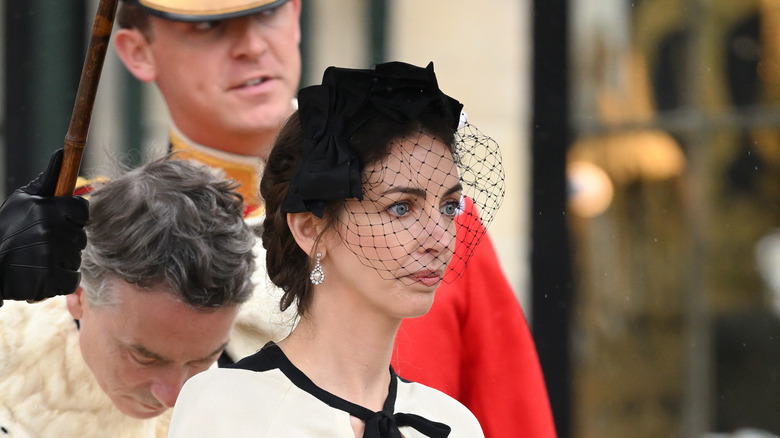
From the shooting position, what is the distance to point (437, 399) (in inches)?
82.3

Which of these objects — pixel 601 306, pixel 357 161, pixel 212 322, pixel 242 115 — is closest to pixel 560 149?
pixel 601 306

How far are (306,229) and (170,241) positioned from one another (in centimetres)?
48

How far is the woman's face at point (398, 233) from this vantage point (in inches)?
74.7

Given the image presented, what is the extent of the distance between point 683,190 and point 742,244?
31 cm

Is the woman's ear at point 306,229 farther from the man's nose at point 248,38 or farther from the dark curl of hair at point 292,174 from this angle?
the man's nose at point 248,38

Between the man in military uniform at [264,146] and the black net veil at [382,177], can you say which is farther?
the man in military uniform at [264,146]

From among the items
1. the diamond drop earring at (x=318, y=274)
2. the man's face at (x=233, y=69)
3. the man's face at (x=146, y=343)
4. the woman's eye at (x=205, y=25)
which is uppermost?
the woman's eye at (x=205, y=25)

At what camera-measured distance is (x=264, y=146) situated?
309 centimetres

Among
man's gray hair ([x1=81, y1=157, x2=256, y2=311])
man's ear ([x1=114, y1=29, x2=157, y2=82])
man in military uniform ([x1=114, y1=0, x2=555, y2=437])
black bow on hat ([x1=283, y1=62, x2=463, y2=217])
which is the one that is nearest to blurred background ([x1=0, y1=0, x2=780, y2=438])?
man's ear ([x1=114, y1=29, x2=157, y2=82])

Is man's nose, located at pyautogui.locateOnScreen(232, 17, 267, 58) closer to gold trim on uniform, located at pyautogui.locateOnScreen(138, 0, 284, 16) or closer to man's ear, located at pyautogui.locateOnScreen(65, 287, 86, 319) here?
gold trim on uniform, located at pyautogui.locateOnScreen(138, 0, 284, 16)

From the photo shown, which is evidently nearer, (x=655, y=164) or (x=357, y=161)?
(x=357, y=161)

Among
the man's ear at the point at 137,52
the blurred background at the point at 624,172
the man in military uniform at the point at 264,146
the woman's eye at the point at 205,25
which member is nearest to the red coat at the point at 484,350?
the man in military uniform at the point at 264,146

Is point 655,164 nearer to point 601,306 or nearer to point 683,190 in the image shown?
point 683,190

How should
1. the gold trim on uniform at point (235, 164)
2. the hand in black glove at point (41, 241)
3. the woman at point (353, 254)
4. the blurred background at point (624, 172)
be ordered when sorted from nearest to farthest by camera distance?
the woman at point (353, 254) < the hand in black glove at point (41, 241) < the gold trim on uniform at point (235, 164) < the blurred background at point (624, 172)
